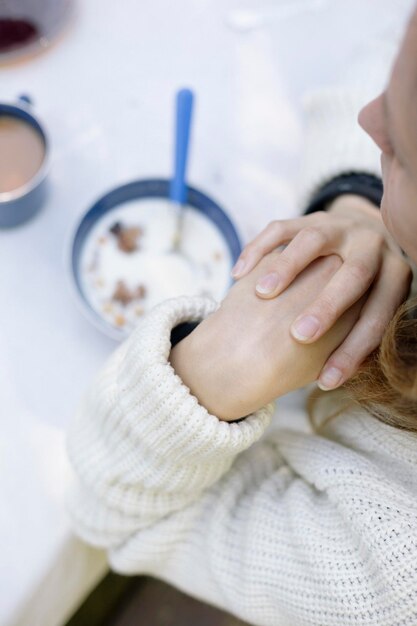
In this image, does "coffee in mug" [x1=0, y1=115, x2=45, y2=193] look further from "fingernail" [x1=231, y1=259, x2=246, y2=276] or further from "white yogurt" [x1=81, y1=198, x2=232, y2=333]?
"fingernail" [x1=231, y1=259, x2=246, y2=276]

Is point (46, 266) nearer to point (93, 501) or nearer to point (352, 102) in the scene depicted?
Answer: point (93, 501)

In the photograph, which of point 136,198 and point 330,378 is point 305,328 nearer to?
point 330,378

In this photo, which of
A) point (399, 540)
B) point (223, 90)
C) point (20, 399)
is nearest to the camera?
point (399, 540)

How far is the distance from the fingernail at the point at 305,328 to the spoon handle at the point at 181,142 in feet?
0.78

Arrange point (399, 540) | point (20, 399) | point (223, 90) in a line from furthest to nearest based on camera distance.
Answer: point (223, 90), point (20, 399), point (399, 540)

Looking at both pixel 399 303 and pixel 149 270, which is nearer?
pixel 399 303

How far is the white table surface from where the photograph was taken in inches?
25.2

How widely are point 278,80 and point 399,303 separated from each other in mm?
374

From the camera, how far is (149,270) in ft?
2.37

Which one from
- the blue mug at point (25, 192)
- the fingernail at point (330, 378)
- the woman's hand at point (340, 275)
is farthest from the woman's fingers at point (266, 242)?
the blue mug at point (25, 192)

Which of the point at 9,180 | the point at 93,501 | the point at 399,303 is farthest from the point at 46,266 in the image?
the point at 399,303

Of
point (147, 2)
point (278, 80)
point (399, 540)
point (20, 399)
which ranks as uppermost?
point (147, 2)

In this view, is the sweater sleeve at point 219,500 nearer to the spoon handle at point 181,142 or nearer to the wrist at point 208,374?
the wrist at point 208,374

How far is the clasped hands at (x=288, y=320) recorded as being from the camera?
529mm
